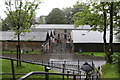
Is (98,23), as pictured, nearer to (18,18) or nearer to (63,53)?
(63,53)

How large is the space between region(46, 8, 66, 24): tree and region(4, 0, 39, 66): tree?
0.33m

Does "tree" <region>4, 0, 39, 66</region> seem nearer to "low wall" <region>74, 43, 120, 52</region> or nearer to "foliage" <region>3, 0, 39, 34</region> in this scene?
"foliage" <region>3, 0, 39, 34</region>

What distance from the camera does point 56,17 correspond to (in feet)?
9.53

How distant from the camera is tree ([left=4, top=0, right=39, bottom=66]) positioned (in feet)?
8.71

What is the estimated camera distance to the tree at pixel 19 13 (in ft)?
8.71

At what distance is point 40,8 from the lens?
281 cm

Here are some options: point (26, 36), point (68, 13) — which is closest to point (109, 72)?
point (68, 13)

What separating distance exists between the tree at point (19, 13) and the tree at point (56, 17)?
327 millimetres

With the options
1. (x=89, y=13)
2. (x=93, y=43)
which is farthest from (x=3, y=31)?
(x=93, y=43)

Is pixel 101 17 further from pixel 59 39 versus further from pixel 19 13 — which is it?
pixel 19 13

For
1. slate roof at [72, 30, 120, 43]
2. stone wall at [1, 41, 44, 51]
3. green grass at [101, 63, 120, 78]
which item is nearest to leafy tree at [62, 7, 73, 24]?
slate roof at [72, 30, 120, 43]

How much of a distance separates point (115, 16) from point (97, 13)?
1.22 feet

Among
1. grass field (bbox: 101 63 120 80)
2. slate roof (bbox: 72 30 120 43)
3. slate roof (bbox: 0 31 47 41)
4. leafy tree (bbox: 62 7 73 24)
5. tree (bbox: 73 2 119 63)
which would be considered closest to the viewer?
grass field (bbox: 101 63 120 80)

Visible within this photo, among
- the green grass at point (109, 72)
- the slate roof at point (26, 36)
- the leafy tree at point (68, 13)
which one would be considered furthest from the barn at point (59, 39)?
the green grass at point (109, 72)
